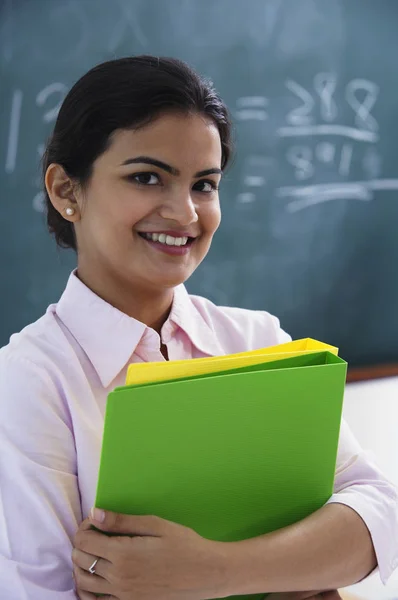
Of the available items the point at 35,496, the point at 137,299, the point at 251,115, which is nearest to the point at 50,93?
the point at 251,115

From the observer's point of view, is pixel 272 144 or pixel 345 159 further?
pixel 345 159

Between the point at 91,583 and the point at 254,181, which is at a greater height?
the point at 254,181

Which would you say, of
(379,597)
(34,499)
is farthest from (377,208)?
(34,499)

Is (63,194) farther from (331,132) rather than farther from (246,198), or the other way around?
(331,132)

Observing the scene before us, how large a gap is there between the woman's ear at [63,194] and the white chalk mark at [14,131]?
971 mm

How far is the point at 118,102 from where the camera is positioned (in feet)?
3.65

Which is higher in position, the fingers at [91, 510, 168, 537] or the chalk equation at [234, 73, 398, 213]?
the chalk equation at [234, 73, 398, 213]

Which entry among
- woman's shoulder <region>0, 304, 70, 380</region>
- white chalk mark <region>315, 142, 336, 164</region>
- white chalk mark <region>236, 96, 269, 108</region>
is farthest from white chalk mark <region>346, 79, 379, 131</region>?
woman's shoulder <region>0, 304, 70, 380</region>

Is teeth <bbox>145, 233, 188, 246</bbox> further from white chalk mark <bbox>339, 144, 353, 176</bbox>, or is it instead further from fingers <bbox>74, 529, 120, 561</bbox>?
white chalk mark <bbox>339, 144, 353, 176</bbox>

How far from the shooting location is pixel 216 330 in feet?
4.33

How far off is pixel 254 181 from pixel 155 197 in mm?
1538

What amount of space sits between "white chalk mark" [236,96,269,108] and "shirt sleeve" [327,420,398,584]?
155 centimetres

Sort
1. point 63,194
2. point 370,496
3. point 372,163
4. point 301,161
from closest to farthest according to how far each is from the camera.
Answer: point 370,496 → point 63,194 → point 301,161 → point 372,163

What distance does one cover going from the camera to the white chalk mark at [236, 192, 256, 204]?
→ 2.61m
